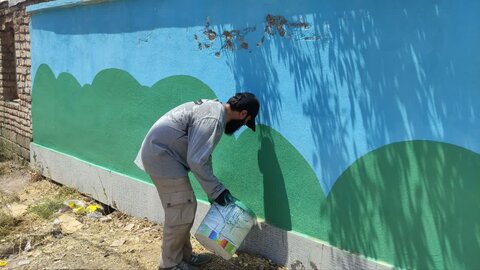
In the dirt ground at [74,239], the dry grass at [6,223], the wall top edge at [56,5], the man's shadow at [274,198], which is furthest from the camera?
the wall top edge at [56,5]

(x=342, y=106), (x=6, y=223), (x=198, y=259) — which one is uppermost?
(x=342, y=106)

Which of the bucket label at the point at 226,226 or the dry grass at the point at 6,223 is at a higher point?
the bucket label at the point at 226,226

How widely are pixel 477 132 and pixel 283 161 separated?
1.47 m

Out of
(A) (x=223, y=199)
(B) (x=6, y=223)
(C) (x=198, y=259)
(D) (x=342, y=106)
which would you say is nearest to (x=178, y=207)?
(A) (x=223, y=199)

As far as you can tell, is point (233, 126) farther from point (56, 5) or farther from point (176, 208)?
point (56, 5)

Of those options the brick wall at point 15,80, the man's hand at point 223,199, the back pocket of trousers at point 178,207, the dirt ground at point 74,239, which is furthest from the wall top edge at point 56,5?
the man's hand at point 223,199

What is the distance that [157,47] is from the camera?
4.85 meters

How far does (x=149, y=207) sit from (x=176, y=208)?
136cm

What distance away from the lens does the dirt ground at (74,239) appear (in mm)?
4281

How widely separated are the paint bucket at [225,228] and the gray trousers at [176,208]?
264mm

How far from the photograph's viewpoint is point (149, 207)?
5.09 meters

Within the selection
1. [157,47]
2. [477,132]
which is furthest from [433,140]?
[157,47]

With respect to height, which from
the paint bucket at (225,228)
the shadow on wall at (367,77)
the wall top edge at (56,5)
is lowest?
the paint bucket at (225,228)

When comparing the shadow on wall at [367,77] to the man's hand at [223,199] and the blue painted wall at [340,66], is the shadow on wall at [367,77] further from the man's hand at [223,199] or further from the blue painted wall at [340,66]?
the man's hand at [223,199]
